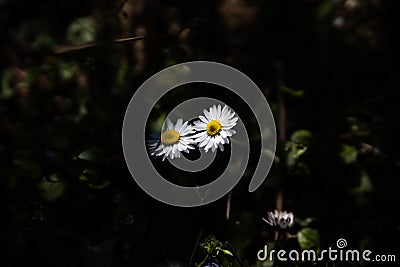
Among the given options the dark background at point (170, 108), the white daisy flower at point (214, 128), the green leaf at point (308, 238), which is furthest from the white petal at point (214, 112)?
the green leaf at point (308, 238)

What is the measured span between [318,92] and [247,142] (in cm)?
48

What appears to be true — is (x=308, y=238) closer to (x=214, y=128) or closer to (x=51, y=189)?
(x=214, y=128)

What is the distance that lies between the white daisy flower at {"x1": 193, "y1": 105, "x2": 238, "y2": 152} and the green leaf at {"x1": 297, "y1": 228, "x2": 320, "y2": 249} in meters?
0.34

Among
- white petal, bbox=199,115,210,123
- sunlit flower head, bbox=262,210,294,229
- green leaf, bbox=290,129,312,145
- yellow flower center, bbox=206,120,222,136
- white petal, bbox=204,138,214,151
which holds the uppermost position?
green leaf, bbox=290,129,312,145

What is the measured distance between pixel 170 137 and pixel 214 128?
9 centimetres

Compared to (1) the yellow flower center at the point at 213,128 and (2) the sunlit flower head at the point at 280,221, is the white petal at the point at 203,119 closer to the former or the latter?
(1) the yellow flower center at the point at 213,128

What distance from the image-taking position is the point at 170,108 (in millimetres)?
1588

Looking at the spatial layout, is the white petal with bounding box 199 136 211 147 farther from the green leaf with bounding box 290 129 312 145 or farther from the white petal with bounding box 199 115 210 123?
the green leaf with bounding box 290 129 312 145

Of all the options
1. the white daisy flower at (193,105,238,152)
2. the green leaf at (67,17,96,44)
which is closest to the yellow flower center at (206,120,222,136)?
Answer: the white daisy flower at (193,105,238,152)

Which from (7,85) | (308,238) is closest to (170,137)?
(308,238)

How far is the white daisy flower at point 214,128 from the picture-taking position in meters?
1.26

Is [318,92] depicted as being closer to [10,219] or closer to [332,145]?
[332,145]

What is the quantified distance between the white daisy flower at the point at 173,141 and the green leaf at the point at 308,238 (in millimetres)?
380

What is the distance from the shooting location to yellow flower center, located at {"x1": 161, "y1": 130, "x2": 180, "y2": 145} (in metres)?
1.29
